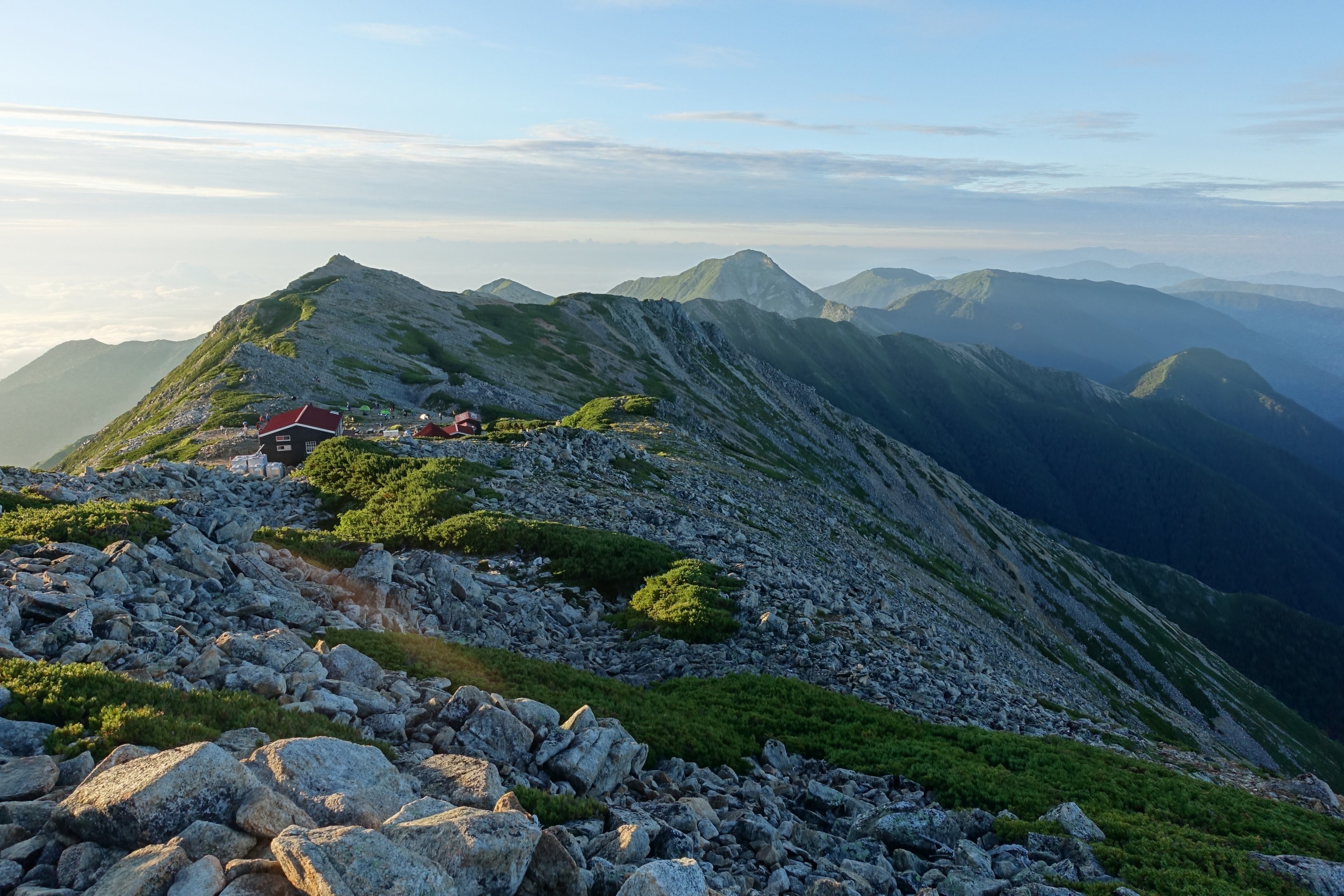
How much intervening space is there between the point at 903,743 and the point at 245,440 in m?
63.5

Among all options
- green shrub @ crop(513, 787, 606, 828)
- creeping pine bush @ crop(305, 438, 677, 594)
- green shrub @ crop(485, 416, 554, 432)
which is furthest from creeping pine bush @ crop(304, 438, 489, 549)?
green shrub @ crop(513, 787, 606, 828)

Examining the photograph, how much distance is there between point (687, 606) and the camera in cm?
2655

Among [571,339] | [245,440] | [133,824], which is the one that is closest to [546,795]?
[133,824]

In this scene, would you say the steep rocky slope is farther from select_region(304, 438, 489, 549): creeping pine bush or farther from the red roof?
the red roof

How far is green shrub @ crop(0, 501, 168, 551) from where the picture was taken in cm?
1952

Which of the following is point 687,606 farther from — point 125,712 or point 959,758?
point 125,712

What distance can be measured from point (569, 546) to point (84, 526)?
15.7 metres

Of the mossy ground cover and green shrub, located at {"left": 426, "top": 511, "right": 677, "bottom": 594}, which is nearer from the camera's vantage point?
the mossy ground cover

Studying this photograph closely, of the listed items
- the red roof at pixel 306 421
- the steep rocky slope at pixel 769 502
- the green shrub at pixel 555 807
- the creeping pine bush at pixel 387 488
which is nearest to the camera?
the green shrub at pixel 555 807

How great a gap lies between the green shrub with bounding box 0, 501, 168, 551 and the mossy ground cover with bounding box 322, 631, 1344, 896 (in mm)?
7093

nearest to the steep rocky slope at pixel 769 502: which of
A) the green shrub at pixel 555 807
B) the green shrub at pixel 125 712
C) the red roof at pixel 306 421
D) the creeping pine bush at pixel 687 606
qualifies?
the creeping pine bush at pixel 687 606

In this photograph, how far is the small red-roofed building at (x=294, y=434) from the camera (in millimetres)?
56875

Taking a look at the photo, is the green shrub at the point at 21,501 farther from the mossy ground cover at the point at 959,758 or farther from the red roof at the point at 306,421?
the red roof at the point at 306,421

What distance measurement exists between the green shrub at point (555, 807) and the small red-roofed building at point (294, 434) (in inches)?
1993
